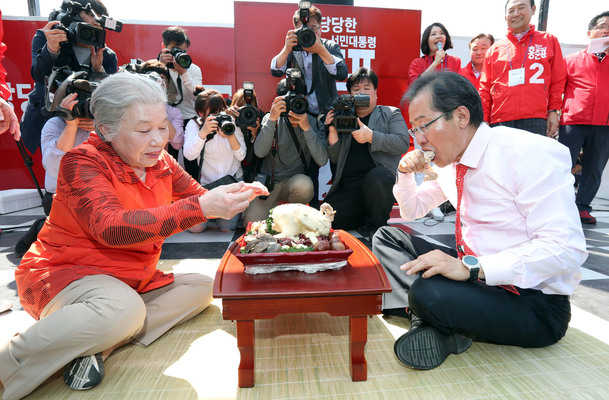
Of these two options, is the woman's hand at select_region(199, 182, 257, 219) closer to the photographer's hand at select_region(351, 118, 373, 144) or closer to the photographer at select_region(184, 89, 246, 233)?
the photographer's hand at select_region(351, 118, 373, 144)

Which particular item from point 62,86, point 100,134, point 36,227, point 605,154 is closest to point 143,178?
point 100,134

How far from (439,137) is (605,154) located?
3.26 metres

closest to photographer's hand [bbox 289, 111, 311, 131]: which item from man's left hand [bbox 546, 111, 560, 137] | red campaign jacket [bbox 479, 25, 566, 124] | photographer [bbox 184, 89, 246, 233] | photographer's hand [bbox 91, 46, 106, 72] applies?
photographer [bbox 184, 89, 246, 233]

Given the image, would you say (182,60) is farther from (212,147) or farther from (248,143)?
(248,143)

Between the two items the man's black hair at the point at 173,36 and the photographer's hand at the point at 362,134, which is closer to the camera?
the photographer's hand at the point at 362,134

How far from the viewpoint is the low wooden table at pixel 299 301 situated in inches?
42.9

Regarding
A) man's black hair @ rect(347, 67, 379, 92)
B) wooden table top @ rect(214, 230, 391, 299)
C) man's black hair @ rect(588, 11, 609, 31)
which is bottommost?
wooden table top @ rect(214, 230, 391, 299)

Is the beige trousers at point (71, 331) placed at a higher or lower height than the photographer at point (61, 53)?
lower

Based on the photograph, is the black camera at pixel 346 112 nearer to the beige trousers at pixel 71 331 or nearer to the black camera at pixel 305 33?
the black camera at pixel 305 33

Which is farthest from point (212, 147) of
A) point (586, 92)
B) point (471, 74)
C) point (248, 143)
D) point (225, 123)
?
point (586, 92)

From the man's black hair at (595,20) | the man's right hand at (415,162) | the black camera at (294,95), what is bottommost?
the man's right hand at (415,162)

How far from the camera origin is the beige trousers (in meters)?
1.09

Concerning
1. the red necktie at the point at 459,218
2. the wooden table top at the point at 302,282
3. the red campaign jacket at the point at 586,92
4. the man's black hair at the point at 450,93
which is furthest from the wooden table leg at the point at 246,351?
the red campaign jacket at the point at 586,92

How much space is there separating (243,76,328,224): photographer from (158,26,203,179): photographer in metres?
0.73
